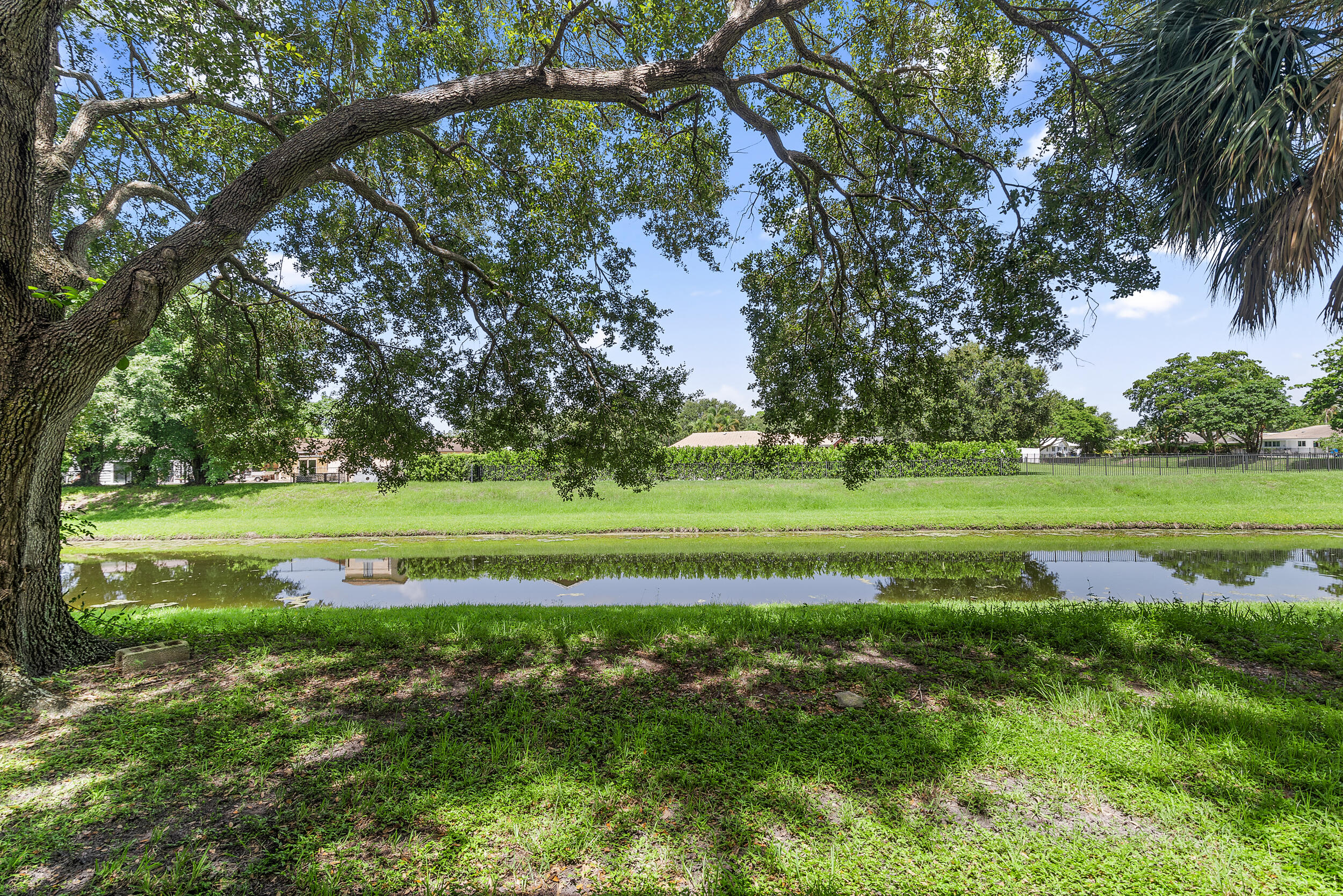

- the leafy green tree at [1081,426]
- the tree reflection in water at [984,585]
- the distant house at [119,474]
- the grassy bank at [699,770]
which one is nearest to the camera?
the grassy bank at [699,770]

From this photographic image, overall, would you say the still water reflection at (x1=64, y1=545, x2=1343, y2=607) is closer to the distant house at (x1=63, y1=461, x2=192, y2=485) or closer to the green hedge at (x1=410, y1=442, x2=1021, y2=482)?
the green hedge at (x1=410, y1=442, x2=1021, y2=482)

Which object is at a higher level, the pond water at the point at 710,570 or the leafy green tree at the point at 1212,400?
the leafy green tree at the point at 1212,400

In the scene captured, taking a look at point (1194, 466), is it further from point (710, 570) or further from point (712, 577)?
point (712, 577)

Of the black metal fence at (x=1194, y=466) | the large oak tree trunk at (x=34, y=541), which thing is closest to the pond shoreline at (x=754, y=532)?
the black metal fence at (x=1194, y=466)

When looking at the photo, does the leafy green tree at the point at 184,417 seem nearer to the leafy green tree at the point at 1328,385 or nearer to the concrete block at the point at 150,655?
the concrete block at the point at 150,655

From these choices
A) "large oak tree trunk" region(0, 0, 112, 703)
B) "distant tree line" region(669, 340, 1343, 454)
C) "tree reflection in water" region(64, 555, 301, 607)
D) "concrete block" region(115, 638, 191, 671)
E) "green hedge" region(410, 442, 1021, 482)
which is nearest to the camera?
"large oak tree trunk" region(0, 0, 112, 703)

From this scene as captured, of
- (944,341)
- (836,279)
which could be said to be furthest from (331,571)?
(944,341)

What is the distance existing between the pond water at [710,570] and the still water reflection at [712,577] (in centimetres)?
5

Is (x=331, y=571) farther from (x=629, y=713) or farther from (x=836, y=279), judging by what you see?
(x=836, y=279)

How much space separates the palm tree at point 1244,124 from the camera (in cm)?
479

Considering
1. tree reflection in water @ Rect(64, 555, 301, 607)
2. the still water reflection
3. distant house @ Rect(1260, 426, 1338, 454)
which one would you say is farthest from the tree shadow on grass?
distant house @ Rect(1260, 426, 1338, 454)

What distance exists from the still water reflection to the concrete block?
4300 millimetres

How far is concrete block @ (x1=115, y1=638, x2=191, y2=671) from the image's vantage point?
412 cm

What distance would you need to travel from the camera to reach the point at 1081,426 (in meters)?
55.3
